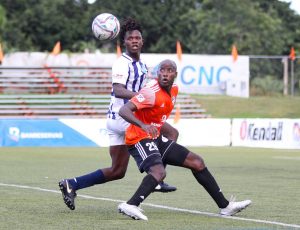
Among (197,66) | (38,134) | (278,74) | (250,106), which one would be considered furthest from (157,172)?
(197,66)

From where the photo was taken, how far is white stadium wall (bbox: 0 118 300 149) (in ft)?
108

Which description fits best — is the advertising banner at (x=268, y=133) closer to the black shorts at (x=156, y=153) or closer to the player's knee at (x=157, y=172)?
the black shorts at (x=156, y=153)

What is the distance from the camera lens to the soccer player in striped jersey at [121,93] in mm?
11125

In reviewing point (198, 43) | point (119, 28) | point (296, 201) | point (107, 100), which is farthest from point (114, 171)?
point (198, 43)

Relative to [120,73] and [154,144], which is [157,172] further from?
[120,73]

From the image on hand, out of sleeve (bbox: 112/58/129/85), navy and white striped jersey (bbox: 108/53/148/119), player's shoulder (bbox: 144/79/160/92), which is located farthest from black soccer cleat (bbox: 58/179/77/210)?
player's shoulder (bbox: 144/79/160/92)

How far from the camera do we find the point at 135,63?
1128 cm

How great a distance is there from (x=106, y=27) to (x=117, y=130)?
1.51 meters

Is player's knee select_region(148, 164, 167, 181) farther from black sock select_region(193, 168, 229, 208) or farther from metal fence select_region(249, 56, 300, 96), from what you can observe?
metal fence select_region(249, 56, 300, 96)

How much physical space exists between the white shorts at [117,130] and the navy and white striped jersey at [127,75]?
90 mm

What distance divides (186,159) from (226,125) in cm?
2441

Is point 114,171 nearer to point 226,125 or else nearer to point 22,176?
point 22,176

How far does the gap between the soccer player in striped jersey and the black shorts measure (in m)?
0.77

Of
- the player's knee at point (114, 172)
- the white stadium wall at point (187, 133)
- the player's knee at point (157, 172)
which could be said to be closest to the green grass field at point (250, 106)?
the white stadium wall at point (187, 133)
